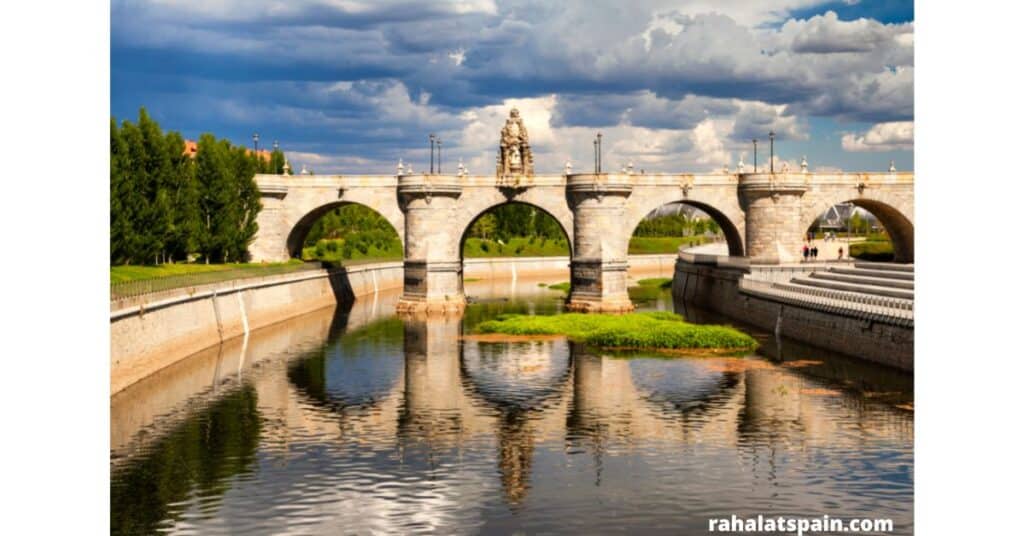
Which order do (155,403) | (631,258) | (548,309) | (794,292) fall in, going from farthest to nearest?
(631,258) < (548,309) < (794,292) < (155,403)

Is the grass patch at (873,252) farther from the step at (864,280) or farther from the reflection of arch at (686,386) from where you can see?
the reflection of arch at (686,386)

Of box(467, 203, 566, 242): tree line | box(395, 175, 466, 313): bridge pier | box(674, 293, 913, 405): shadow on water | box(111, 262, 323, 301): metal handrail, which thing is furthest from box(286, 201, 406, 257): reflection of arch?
box(467, 203, 566, 242): tree line

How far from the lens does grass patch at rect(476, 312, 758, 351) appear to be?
62188 mm

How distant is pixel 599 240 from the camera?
82500 millimetres

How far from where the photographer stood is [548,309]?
88.3 m

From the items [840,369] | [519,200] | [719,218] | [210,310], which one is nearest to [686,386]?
[840,369]

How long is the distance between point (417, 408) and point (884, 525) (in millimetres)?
21783

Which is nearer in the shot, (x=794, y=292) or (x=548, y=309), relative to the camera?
(x=794, y=292)

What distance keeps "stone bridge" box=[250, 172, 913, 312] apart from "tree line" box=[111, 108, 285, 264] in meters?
8.50

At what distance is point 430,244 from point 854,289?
33.1m

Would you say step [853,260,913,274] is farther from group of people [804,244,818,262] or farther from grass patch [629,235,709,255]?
grass patch [629,235,709,255]
